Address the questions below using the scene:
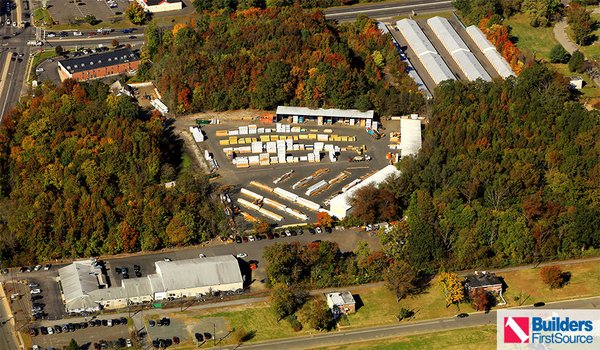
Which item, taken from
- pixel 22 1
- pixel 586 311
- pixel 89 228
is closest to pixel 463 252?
pixel 586 311

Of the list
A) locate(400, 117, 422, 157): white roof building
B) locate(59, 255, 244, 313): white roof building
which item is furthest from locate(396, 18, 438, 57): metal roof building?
Result: locate(59, 255, 244, 313): white roof building

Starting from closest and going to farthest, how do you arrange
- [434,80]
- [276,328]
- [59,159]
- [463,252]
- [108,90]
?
[276,328] < [463,252] < [59,159] < [108,90] < [434,80]

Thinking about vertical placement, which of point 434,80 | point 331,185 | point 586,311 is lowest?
point 586,311

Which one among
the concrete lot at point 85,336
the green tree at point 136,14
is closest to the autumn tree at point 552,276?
the concrete lot at point 85,336

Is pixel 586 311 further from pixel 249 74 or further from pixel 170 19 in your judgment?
pixel 170 19

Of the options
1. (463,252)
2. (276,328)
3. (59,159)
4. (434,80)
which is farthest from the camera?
(434,80)

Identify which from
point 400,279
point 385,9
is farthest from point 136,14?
point 400,279

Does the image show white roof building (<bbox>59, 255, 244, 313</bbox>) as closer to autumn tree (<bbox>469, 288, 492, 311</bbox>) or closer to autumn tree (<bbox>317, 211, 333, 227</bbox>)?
autumn tree (<bbox>317, 211, 333, 227</bbox>)
